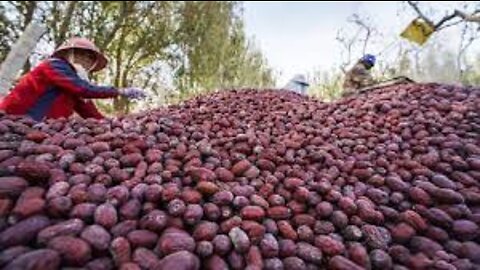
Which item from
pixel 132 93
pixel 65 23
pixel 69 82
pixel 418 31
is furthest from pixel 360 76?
pixel 65 23

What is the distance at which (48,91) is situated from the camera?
2674mm

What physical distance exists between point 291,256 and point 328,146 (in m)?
0.80

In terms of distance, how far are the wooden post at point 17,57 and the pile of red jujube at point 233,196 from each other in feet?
5.67

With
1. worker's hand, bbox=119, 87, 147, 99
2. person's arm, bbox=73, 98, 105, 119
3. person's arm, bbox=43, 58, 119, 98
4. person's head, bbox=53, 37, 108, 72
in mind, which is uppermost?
person's head, bbox=53, 37, 108, 72

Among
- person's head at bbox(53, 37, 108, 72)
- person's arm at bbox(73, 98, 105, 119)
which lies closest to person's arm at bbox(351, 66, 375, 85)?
person's head at bbox(53, 37, 108, 72)

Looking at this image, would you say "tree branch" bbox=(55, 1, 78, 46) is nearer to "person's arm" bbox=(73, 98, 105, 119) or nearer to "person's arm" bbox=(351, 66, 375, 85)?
"person's arm" bbox=(351, 66, 375, 85)

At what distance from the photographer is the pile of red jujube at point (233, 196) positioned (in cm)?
135

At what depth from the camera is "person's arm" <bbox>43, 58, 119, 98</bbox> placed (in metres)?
2.64

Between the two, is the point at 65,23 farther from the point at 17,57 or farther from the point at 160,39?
the point at 17,57

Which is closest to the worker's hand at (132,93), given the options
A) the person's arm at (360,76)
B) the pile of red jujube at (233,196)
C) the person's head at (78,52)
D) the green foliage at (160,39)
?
the person's head at (78,52)

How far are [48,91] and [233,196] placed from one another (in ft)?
4.82

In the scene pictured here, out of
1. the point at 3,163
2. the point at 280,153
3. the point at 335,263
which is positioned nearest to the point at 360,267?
the point at 335,263

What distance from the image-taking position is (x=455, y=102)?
2840 mm

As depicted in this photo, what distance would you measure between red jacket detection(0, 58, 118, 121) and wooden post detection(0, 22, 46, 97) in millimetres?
961
